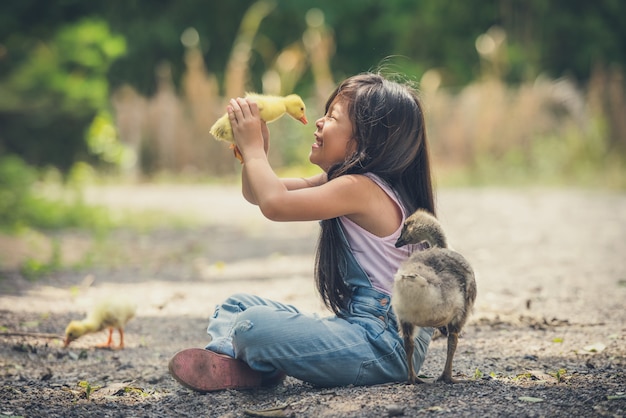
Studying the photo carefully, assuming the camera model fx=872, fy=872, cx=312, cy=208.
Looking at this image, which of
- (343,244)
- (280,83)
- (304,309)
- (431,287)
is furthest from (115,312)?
(280,83)

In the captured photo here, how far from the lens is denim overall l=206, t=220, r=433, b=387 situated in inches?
134

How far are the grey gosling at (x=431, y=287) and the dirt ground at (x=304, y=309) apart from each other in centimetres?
25

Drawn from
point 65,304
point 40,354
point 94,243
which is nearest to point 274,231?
point 94,243

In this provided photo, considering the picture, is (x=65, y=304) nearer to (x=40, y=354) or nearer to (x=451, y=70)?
(x=40, y=354)

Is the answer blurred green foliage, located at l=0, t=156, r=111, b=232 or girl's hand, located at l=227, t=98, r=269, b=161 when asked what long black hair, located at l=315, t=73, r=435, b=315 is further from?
blurred green foliage, located at l=0, t=156, r=111, b=232

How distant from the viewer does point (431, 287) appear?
10.1 feet

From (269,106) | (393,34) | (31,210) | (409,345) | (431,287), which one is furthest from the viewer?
(393,34)

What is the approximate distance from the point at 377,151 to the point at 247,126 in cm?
55

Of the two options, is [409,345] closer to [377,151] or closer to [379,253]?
[379,253]

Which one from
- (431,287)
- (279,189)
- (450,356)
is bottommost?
(450,356)

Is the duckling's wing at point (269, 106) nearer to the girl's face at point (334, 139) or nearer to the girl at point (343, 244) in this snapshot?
the girl at point (343, 244)

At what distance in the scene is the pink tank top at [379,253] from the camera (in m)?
3.56

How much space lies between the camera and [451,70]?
25156 mm

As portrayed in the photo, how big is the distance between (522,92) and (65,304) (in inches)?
488
